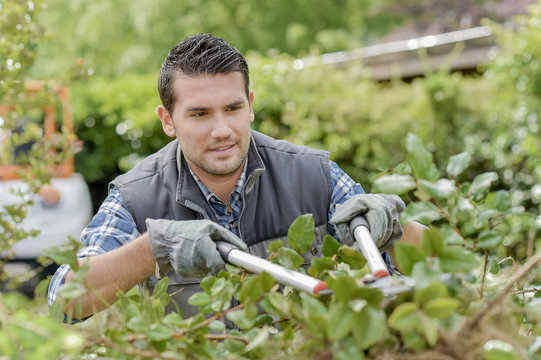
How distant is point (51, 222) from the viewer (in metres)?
6.14

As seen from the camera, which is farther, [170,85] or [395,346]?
[170,85]

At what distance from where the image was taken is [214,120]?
226 cm

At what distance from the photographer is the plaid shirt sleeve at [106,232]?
6.70 feet

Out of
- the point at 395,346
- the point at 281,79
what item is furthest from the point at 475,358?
the point at 281,79

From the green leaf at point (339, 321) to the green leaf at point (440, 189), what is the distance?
A: 0.27 m

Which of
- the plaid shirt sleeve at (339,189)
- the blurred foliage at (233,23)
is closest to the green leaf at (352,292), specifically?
the plaid shirt sleeve at (339,189)

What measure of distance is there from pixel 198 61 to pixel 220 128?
26cm

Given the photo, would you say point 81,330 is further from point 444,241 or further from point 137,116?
point 137,116

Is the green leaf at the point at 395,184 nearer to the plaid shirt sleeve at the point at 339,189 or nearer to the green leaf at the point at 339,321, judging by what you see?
the green leaf at the point at 339,321

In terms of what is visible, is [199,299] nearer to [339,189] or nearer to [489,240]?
[489,240]

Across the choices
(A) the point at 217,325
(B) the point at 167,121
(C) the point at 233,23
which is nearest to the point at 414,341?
(A) the point at 217,325

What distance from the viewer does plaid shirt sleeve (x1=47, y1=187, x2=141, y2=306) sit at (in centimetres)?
204

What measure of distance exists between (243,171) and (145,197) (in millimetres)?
394

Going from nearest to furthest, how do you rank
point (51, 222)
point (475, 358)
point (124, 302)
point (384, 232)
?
point (475, 358), point (124, 302), point (384, 232), point (51, 222)
